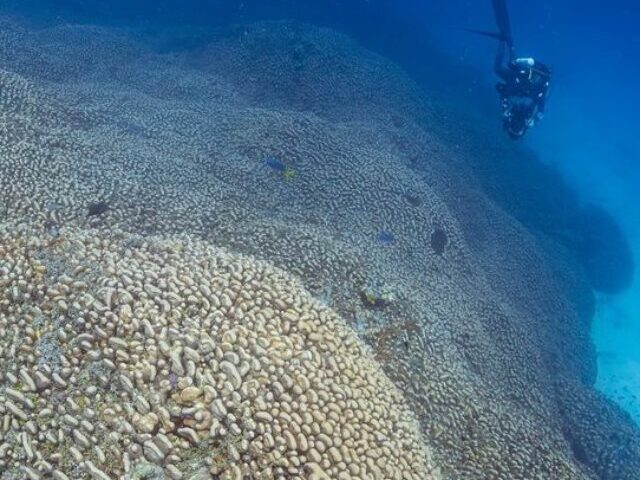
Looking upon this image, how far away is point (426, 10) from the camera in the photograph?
1923 inches

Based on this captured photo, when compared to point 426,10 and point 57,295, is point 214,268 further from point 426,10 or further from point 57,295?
point 426,10

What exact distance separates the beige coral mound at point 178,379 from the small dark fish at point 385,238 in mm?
5063

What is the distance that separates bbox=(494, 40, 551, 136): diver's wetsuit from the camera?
12.5m

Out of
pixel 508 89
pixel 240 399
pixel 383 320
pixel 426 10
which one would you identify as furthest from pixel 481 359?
pixel 426 10

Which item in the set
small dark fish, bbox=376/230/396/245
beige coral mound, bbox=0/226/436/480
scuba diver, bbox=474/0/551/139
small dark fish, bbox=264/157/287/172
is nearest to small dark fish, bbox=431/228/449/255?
small dark fish, bbox=376/230/396/245

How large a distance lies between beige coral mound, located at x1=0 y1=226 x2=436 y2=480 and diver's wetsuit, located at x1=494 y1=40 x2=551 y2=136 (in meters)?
10.5

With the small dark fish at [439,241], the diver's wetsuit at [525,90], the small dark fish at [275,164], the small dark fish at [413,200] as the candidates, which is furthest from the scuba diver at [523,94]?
the small dark fish at [275,164]

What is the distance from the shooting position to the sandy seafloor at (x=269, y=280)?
330 centimetres

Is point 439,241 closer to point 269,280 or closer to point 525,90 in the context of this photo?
point 525,90

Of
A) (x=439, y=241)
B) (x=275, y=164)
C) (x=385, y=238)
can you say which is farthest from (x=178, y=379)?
(x=439, y=241)

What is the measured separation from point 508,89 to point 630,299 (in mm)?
24242

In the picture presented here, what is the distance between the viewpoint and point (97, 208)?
23.1ft

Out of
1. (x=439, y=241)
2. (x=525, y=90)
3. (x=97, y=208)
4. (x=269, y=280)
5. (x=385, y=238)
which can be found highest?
(x=525, y=90)

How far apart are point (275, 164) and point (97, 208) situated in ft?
13.0
